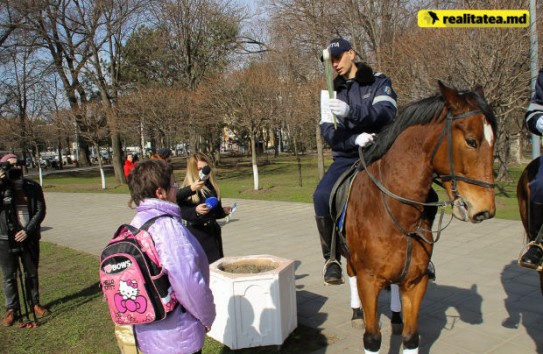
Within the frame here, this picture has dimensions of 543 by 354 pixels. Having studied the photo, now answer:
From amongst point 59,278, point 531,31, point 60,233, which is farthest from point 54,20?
point 531,31

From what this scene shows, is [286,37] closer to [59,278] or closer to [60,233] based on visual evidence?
[60,233]

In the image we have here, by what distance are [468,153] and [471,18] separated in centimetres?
585

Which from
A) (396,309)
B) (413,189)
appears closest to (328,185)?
(413,189)

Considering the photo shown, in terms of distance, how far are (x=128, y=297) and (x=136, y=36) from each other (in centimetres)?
3847

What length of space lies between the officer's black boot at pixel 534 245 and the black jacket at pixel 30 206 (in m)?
5.68

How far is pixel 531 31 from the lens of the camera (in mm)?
9867

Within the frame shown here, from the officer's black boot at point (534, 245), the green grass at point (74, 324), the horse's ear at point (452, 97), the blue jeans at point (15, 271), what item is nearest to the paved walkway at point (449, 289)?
the green grass at point (74, 324)

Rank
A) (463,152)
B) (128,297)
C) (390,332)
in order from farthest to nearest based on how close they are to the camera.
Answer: (390,332) < (463,152) < (128,297)

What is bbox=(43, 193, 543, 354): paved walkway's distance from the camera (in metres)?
4.45

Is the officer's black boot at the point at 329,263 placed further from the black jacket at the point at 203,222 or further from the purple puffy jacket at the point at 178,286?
the black jacket at the point at 203,222

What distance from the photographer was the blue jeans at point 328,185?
393 centimetres

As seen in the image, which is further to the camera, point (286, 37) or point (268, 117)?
point (268, 117)

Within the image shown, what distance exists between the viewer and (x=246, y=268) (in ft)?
16.1

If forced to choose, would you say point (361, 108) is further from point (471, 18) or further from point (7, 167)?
point (471, 18)
